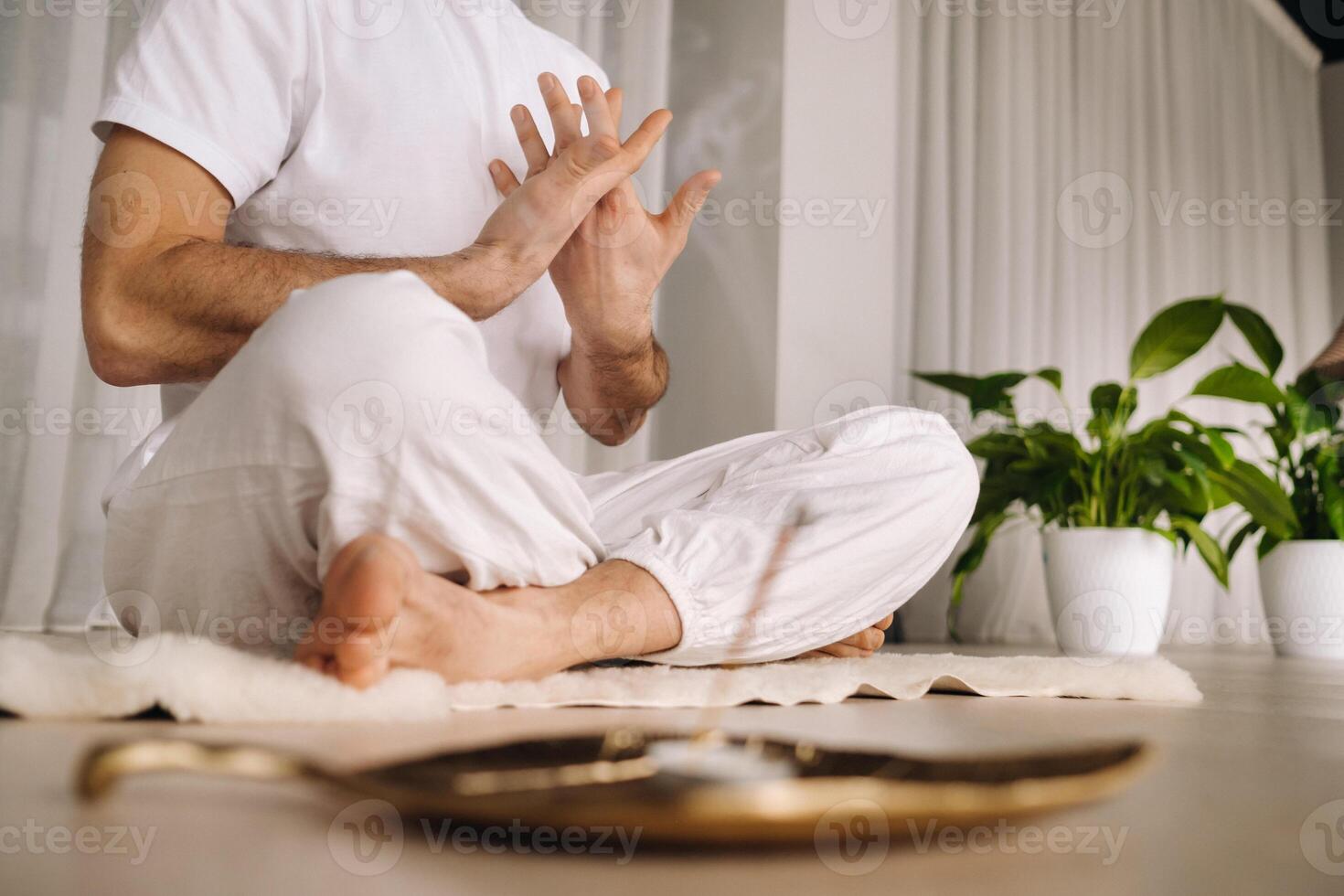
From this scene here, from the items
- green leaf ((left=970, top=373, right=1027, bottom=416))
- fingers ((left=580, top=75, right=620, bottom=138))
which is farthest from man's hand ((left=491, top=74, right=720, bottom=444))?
green leaf ((left=970, top=373, right=1027, bottom=416))

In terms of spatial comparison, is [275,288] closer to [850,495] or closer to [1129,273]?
[850,495]

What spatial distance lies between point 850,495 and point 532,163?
50 cm

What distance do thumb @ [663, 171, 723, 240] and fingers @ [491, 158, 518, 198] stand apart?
18 centimetres

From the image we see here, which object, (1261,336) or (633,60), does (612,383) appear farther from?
(1261,336)

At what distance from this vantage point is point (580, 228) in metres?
1.08

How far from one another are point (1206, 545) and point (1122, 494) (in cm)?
19

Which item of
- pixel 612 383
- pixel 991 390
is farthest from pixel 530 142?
pixel 991 390

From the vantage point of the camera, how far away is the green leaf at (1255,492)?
2.09 metres

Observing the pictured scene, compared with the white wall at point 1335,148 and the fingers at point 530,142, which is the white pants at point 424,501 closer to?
the fingers at point 530,142

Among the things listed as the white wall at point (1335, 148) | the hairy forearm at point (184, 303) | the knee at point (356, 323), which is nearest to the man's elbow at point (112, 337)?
the hairy forearm at point (184, 303)

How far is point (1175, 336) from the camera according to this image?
204cm

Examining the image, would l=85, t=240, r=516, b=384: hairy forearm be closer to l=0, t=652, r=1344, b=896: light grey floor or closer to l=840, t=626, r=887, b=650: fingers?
l=0, t=652, r=1344, b=896: light grey floor

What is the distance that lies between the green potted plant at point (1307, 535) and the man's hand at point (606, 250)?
1622mm

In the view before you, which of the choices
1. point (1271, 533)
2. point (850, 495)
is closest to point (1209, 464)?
point (1271, 533)
